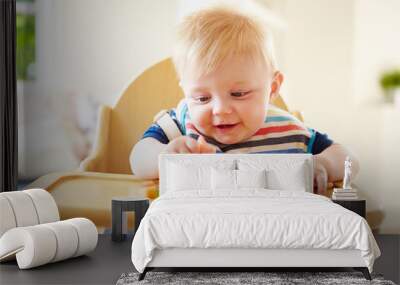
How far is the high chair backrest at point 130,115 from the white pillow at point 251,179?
124cm

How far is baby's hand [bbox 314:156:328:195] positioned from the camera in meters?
6.88

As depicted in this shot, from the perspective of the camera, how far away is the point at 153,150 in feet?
22.9

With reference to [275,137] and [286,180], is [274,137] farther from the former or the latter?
[286,180]

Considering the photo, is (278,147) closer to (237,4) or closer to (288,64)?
(288,64)

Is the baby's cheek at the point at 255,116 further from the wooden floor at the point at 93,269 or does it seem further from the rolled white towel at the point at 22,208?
the rolled white towel at the point at 22,208

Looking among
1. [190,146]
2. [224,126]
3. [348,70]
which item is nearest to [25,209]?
[190,146]

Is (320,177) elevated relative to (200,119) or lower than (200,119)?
lower

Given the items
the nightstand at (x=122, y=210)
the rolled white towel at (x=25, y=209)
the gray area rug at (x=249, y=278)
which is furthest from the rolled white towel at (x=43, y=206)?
the gray area rug at (x=249, y=278)

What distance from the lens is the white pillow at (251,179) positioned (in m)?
6.15

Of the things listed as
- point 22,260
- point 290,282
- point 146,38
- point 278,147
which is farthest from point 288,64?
point 22,260

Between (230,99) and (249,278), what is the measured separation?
235 cm

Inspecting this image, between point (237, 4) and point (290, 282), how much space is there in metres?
3.25

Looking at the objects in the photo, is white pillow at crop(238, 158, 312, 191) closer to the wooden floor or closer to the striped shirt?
the striped shirt

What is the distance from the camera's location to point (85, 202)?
7094mm
